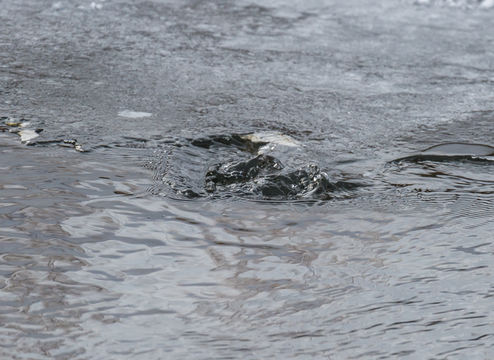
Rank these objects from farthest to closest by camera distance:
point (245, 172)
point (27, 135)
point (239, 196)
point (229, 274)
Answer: point (27, 135), point (245, 172), point (239, 196), point (229, 274)

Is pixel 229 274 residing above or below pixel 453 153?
below

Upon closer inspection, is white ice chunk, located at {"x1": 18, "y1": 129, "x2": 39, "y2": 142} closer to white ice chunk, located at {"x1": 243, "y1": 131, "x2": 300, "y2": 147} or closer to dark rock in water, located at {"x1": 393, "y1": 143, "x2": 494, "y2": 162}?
white ice chunk, located at {"x1": 243, "y1": 131, "x2": 300, "y2": 147}

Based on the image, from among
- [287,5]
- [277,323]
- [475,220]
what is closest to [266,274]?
[277,323]

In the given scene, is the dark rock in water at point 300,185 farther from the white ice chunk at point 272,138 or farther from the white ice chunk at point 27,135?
the white ice chunk at point 27,135

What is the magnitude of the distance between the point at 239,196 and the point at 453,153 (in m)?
1.17

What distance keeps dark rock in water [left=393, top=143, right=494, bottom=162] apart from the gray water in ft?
0.14

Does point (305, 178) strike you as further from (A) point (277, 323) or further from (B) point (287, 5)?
(B) point (287, 5)

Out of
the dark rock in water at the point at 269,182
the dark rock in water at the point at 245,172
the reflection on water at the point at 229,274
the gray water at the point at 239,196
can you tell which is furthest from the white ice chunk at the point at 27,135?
the dark rock in water at the point at 269,182

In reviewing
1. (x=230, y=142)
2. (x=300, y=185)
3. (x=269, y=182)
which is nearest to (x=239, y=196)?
(x=269, y=182)

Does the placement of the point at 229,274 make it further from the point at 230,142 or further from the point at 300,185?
the point at 230,142

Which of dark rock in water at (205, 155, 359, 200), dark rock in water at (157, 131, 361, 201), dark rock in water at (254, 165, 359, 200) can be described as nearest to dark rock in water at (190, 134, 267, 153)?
Result: dark rock in water at (157, 131, 361, 201)

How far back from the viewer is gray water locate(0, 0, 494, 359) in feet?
Answer: 7.06

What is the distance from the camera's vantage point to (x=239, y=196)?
120 inches

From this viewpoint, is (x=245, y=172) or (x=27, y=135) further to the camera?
(x=27, y=135)
